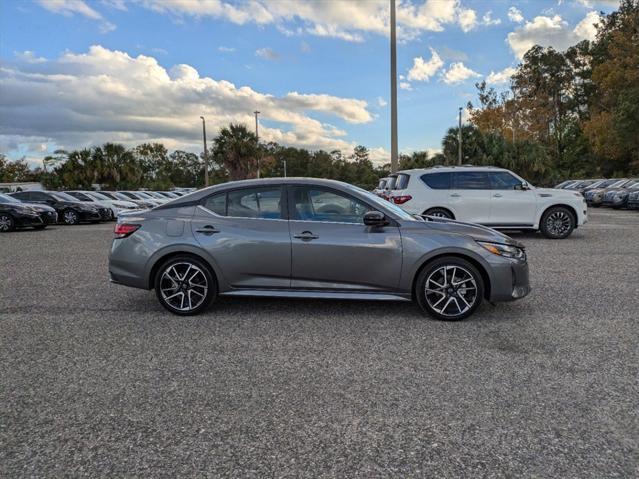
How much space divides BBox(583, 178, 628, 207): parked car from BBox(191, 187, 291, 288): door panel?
2567cm

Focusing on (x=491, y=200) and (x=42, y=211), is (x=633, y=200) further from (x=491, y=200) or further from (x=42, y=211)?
(x=42, y=211)

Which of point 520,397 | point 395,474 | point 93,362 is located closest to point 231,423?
point 395,474

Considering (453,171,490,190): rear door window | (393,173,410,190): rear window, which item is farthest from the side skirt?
(453,171,490,190): rear door window

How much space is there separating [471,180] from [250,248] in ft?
26.7

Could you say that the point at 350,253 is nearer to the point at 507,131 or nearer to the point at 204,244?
the point at 204,244

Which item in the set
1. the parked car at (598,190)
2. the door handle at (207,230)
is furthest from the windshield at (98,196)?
the parked car at (598,190)

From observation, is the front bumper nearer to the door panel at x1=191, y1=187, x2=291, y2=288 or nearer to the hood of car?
the hood of car

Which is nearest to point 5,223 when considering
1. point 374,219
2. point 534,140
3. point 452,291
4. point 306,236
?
point 306,236

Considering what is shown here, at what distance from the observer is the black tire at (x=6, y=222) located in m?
16.0

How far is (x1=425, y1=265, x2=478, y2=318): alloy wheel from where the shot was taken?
200 inches

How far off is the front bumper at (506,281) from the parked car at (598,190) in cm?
2439

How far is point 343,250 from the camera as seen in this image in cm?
510

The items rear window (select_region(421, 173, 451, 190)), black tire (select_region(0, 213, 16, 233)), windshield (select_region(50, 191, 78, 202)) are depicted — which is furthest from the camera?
windshield (select_region(50, 191, 78, 202))

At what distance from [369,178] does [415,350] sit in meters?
68.5
